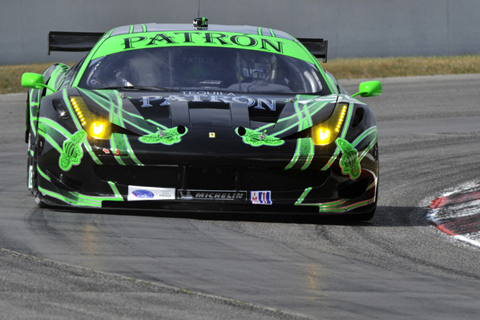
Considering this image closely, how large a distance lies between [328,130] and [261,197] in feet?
1.84

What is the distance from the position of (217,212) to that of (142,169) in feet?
1.74

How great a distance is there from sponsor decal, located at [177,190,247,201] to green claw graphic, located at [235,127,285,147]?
0.95ft

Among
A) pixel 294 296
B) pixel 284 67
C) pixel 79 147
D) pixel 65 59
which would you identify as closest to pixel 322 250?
pixel 294 296

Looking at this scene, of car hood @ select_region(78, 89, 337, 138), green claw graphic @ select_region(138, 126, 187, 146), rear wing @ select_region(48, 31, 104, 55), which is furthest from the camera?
rear wing @ select_region(48, 31, 104, 55)

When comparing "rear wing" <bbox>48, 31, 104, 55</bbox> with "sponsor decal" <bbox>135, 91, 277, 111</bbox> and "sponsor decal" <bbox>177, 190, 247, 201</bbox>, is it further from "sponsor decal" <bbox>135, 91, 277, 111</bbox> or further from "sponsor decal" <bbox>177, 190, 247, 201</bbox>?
"sponsor decal" <bbox>177, 190, 247, 201</bbox>

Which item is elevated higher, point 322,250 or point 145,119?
point 145,119

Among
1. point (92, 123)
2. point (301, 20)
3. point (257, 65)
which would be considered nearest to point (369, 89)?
point (257, 65)

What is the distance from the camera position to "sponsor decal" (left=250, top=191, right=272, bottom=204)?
5.68 metres

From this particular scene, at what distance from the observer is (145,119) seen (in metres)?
5.73

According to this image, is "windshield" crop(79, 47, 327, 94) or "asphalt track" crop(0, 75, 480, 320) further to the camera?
"windshield" crop(79, 47, 327, 94)

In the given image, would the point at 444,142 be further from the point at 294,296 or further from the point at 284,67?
the point at 294,296

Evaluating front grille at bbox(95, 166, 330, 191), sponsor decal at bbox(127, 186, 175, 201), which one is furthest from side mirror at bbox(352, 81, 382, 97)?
sponsor decal at bbox(127, 186, 175, 201)

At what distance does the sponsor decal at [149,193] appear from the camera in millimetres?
5629

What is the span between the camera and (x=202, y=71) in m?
6.63
